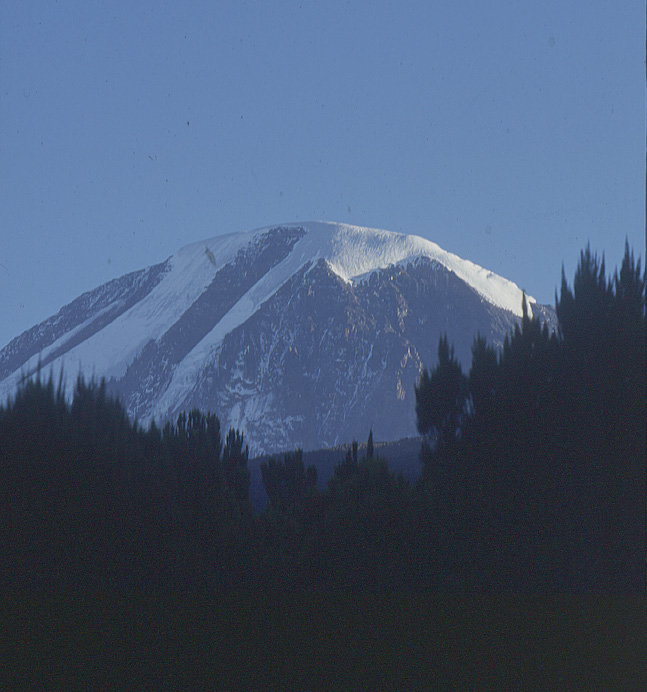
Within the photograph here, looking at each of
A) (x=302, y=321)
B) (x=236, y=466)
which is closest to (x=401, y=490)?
(x=236, y=466)

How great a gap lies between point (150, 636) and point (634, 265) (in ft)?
21.8

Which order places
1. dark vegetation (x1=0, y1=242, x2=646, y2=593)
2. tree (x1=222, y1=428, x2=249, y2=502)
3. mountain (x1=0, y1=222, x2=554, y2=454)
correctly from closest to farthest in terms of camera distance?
1. dark vegetation (x1=0, y1=242, x2=646, y2=593)
2. tree (x1=222, y1=428, x2=249, y2=502)
3. mountain (x1=0, y1=222, x2=554, y2=454)

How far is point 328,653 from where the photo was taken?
21.2 ft

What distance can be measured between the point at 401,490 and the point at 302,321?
2569mm

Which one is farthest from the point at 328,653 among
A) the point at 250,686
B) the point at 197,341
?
the point at 197,341

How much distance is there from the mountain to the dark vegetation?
332 mm

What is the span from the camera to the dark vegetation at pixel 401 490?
6645mm

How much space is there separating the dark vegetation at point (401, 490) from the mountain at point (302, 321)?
13.1 inches

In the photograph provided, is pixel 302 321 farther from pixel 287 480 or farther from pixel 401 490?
pixel 401 490

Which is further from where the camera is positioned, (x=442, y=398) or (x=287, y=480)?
(x=442, y=398)

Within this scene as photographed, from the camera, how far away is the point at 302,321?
9414 mm

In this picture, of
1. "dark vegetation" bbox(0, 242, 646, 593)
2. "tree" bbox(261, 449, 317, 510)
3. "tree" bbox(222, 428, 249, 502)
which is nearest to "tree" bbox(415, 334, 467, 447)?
"dark vegetation" bbox(0, 242, 646, 593)

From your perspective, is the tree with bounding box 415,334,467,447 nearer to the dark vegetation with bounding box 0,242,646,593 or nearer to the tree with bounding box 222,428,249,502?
the dark vegetation with bounding box 0,242,646,593

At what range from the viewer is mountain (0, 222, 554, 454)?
27.7ft
